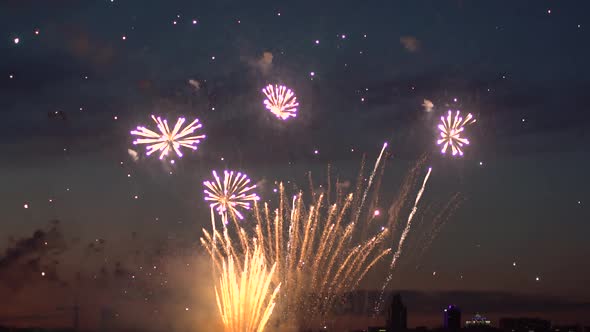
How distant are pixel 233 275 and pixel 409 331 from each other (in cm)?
15599

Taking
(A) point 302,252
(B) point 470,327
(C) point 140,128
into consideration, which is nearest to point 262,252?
(A) point 302,252

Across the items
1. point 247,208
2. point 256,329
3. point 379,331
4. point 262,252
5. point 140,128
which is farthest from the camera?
point 379,331

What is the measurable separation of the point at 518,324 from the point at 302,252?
161m

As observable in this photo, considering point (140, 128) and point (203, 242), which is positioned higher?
point (140, 128)

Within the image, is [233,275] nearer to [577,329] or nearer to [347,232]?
[347,232]

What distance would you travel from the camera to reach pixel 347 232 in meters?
44.6

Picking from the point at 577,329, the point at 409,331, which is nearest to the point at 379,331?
the point at 409,331

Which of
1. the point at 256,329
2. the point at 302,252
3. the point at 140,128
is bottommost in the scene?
the point at 256,329

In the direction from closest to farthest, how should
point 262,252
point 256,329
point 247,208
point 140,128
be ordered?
point 140,128, point 247,208, point 262,252, point 256,329

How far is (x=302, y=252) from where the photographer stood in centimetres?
4569

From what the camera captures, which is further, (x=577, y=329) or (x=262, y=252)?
(x=577, y=329)

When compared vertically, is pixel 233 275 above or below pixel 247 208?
below

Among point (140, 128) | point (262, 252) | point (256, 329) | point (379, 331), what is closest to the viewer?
point (140, 128)

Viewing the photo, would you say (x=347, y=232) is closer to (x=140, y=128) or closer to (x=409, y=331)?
(x=140, y=128)
